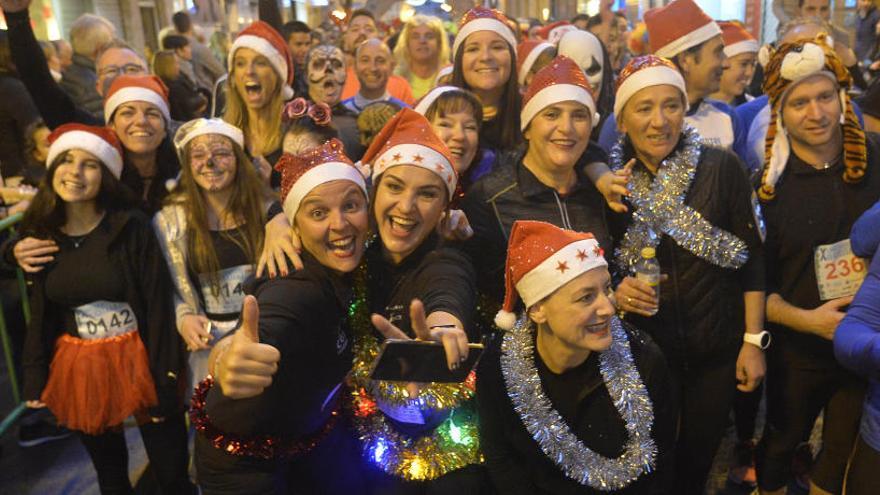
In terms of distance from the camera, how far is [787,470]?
297cm

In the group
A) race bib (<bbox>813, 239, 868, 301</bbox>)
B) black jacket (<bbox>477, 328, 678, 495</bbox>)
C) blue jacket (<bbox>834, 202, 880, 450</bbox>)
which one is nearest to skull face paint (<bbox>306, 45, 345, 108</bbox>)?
black jacket (<bbox>477, 328, 678, 495</bbox>)

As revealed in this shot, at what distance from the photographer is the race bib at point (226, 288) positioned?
9.74 ft

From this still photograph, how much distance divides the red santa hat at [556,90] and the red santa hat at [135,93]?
201cm

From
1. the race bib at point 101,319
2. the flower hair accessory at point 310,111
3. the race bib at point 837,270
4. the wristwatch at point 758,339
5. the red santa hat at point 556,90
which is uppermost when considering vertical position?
the red santa hat at point 556,90

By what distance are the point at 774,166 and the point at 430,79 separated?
3.56m

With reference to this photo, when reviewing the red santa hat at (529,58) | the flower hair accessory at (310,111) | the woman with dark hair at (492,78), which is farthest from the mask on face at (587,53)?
the flower hair accessory at (310,111)

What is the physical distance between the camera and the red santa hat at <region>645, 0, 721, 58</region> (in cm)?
390

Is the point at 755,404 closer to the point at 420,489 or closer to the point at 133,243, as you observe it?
the point at 420,489

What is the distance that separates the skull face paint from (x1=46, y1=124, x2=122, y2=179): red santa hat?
4.72 feet

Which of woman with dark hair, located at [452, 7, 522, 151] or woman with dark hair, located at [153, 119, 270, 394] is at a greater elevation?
woman with dark hair, located at [452, 7, 522, 151]

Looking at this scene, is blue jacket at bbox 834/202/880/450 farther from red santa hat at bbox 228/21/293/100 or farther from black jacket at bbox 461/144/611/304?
red santa hat at bbox 228/21/293/100

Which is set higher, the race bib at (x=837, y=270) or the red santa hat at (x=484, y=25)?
the red santa hat at (x=484, y=25)

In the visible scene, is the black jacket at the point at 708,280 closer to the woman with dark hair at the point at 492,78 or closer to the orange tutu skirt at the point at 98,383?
the woman with dark hair at the point at 492,78

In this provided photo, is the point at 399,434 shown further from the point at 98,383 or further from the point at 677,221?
the point at 98,383
